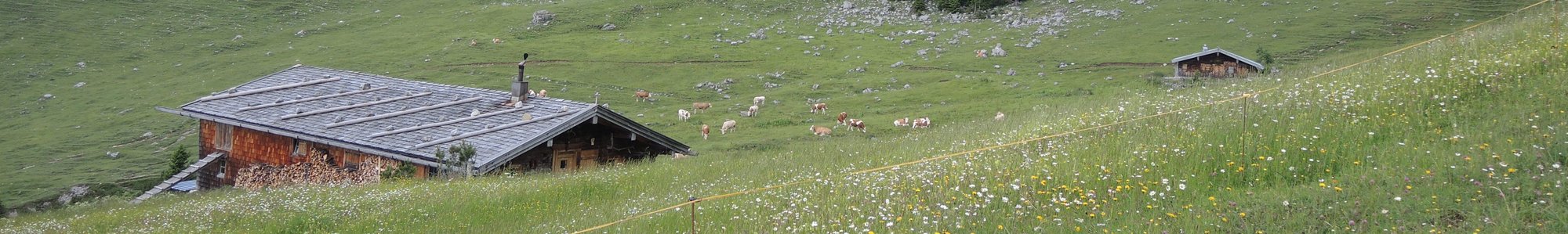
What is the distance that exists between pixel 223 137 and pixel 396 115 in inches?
280

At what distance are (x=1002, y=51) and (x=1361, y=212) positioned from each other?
2142 inches

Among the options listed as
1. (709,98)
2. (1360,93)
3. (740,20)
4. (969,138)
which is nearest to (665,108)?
(709,98)

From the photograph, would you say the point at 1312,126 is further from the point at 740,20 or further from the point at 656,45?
the point at 740,20

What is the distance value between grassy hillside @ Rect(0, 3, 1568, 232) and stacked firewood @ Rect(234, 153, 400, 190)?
333 inches

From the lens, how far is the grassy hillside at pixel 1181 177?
11.8 m

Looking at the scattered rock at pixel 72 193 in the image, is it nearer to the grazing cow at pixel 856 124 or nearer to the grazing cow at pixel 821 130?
the grazing cow at pixel 821 130

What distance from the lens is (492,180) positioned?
76.9ft

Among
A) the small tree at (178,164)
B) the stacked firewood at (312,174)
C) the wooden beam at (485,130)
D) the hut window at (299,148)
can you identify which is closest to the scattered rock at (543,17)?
the small tree at (178,164)

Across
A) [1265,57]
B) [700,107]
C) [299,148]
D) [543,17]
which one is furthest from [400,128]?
[543,17]

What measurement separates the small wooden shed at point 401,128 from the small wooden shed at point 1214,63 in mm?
29006

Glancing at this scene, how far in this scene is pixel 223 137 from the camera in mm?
36688

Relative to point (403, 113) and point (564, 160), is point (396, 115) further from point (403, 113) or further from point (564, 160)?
point (564, 160)

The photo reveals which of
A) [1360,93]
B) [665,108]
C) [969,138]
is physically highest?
[1360,93]

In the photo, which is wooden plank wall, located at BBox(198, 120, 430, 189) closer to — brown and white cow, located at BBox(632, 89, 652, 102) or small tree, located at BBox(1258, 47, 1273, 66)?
brown and white cow, located at BBox(632, 89, 652, 102)
